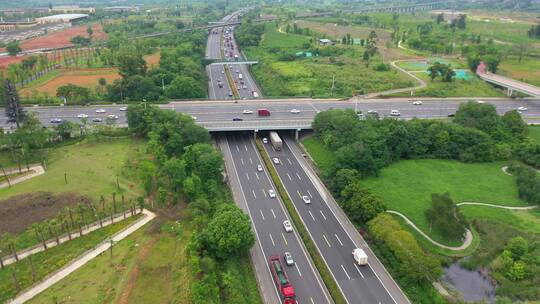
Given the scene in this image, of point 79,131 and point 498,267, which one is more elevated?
point 79,131

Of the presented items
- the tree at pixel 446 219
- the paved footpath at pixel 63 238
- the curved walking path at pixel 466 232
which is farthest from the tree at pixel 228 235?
the tree at pixel 446 219

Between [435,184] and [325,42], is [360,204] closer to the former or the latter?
[435,184]

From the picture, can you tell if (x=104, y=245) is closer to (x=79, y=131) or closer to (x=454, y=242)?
(x=79, y=131)

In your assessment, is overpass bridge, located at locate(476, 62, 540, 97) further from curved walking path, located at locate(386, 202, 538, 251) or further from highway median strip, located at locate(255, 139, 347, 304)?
highway median strip, located at locate(255, 139, 347, 304)

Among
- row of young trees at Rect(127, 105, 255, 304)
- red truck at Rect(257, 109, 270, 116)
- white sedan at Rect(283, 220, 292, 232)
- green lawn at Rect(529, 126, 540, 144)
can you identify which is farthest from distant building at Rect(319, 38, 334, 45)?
white sedan at Rect(283, 220, 292, 232)

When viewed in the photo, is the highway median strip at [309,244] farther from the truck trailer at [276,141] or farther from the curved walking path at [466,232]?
the curved walking path at [466,232]

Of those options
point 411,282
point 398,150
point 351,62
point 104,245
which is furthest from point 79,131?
point 351,62
